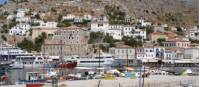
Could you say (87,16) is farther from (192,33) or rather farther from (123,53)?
(123,53)

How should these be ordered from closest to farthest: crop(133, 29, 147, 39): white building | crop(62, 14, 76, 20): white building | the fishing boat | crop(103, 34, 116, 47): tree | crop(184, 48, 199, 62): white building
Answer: the fishing boat
crop(184, 48, 199, 62): white building
crop(103, 34, 116, 47): tree
crop(133, 29, 147, 39): white building
crop(62, 14, 76, 20): white building

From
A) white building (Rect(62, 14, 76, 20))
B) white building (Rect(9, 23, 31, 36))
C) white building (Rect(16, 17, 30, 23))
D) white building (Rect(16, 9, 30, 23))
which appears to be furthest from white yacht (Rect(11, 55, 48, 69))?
white building (Rect(62, 14, 76, 20))

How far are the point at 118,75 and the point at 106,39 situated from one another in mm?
29085

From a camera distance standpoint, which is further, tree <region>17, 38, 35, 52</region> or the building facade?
Answer: the building facade

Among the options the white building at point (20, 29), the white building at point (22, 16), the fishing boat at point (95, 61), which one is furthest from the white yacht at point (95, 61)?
the white building at point (22, 16)

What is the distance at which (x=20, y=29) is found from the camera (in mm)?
70000

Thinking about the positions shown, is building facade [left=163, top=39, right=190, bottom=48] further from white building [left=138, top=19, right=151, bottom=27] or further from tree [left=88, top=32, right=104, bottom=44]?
white building [left=138, top=19, right=151, bottom=27]

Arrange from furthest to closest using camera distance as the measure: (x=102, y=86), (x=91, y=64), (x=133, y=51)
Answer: (x=133, y=51)
(x=91, y=64)
(x=102, y=86)

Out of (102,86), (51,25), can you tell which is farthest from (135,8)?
(102,86)

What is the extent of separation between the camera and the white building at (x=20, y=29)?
69269 mm

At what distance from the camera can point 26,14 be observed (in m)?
77.1

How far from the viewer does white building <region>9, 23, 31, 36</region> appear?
69269 millimetres

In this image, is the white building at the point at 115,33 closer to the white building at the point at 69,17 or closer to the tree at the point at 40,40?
the tree at the point at 40,40

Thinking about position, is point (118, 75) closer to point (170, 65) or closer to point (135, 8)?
point (170, 65)
